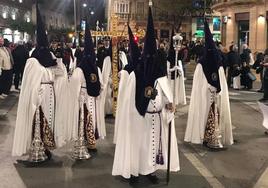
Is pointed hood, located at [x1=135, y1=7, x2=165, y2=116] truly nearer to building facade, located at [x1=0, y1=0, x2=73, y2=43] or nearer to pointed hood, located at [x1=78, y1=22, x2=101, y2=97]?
pointed hood, located at [x1=78, y1=22, x2=101, y2=97]

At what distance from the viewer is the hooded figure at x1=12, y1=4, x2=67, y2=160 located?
298 inches

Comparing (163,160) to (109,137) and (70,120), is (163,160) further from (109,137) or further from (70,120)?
(109,137)

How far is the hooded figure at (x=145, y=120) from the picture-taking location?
6.39 meters

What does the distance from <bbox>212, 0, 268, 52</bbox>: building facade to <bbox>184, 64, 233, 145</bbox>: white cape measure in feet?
75.0

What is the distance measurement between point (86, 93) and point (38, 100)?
3.05 ft

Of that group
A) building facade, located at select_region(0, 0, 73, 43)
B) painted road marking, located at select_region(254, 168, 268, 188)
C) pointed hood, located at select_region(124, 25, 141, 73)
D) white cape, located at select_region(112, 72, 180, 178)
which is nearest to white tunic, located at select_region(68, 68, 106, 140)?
pointed hood, located at select_region(124, 25, 141, 73)

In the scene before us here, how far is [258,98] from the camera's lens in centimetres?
1697

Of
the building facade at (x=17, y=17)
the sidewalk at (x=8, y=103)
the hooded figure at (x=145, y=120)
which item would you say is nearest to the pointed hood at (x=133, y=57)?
the hooded figure at (x=145, y=120)

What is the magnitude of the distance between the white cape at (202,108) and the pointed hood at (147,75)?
9.46 ft

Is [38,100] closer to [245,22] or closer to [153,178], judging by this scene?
[153,178]

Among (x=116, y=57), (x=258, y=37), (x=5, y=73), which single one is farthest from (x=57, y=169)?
(x=258, y=37)

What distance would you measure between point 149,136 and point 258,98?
11328mm

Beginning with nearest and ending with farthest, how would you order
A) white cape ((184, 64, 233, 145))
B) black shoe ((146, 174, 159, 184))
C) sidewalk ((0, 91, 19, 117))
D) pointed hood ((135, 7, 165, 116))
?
pointed hood ((135, 7, 165, 116)) < black shoe ((146, 174, 159, 184)) < white cape ((184, 64, 233, 145)) < sidewalk ((0, 91, 19, 117))

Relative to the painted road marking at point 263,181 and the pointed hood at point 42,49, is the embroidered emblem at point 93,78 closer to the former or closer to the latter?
the pointed hood at point 42,49
